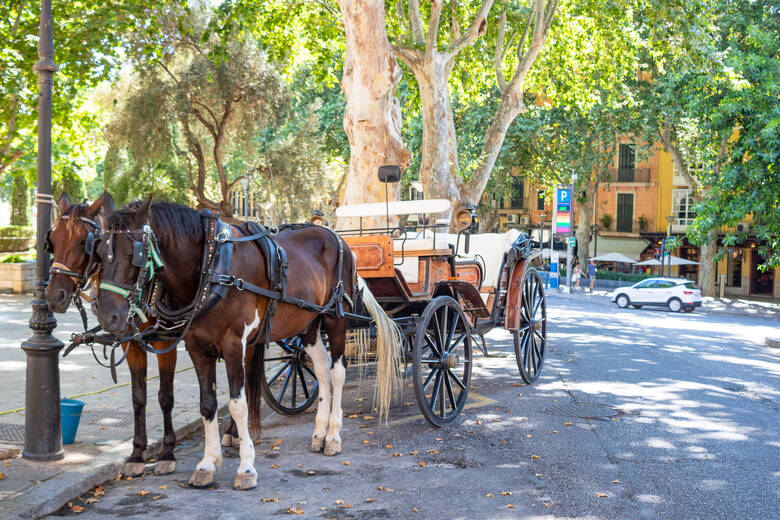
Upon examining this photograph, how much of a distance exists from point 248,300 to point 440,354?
2515 mm

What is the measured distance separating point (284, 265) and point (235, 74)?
1991cm

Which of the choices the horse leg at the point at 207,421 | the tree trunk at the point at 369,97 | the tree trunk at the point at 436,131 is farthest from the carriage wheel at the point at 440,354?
the tree trunk at the point at 436,131

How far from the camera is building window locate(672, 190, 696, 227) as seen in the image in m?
43.3

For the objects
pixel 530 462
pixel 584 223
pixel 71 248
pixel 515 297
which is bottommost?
pixel 530 462

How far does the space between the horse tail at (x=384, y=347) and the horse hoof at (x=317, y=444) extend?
0.68 meters

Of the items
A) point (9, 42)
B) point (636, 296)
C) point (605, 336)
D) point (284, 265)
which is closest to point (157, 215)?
point (284, 265)

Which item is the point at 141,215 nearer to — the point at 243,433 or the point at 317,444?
the point at 243,433

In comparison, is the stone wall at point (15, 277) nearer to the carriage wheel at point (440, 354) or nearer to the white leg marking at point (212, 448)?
the carriage wheel at point (440, 354)

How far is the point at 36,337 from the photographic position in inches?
208

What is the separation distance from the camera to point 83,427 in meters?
6.41

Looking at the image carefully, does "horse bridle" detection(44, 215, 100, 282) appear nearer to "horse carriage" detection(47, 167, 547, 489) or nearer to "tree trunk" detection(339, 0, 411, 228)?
"horse carriage" detection(47, 167, 547, 489)

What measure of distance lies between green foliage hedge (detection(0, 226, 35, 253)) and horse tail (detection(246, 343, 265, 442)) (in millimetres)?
35444

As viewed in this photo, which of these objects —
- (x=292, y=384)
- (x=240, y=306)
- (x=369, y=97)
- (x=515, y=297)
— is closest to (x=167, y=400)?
(x=240, y=306)

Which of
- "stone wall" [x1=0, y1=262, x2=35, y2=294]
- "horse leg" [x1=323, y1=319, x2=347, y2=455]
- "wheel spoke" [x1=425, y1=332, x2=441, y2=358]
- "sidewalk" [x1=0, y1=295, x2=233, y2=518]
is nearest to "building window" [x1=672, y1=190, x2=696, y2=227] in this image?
"stone wall" [x1=0, y1=262, x2=35, y2=294]
